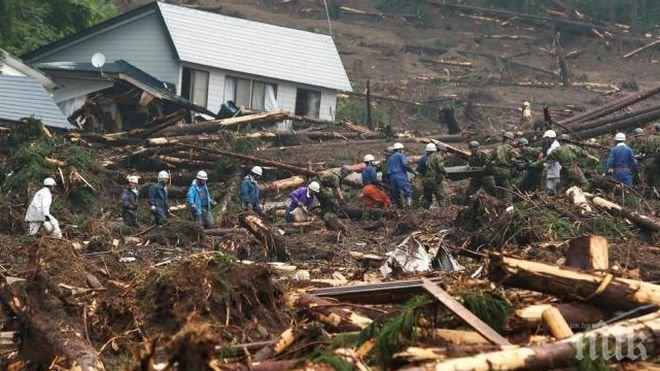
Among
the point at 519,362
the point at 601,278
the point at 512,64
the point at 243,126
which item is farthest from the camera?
the point at 512,64

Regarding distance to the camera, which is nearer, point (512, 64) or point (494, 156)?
point (494, 156)

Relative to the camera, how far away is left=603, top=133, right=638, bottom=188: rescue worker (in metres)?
19.8

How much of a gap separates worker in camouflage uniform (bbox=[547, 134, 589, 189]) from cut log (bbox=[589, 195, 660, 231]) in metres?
1.59

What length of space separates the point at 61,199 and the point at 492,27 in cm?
2641

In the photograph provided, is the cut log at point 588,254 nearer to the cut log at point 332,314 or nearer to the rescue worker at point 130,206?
the cut log at point 332,314

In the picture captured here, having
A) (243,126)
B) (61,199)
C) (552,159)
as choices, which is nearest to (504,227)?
(552,159)

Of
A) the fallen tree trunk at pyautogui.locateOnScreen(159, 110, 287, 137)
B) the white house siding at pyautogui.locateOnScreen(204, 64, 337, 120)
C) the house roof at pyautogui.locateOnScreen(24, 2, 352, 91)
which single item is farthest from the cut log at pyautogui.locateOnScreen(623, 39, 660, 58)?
the fallen tree trunk at pyautogui.locateOnScreen(159, 110, 287, 137)

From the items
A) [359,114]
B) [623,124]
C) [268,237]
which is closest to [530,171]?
[268,237]

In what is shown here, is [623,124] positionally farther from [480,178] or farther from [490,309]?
[490,309]

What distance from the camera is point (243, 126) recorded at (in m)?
29.1

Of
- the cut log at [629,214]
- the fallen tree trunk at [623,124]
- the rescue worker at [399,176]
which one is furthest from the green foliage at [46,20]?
the cut log at [629,214]

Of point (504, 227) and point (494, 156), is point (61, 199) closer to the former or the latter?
point (494, 156)

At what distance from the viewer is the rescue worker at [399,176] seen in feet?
70.3

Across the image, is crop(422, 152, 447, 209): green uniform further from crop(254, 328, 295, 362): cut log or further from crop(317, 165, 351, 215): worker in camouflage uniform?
crop(254, 328, 295, 362): cut log
